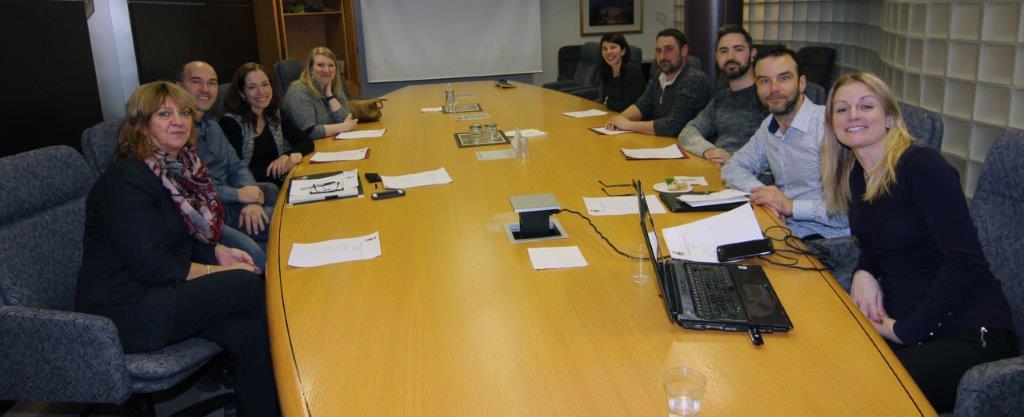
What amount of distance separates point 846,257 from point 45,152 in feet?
7.55

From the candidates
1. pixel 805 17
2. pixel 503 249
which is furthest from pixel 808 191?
pixel 805 17

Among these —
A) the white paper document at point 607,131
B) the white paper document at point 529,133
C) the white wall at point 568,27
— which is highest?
the white wall at point 568,27

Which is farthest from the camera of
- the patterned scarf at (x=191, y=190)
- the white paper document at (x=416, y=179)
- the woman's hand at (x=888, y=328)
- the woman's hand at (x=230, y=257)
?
the white paper document at (x=416, y=179)

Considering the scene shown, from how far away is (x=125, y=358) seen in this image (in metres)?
1.84

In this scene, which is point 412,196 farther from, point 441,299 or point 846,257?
→ point 846,257

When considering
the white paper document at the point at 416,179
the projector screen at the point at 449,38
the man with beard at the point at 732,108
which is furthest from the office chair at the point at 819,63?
the white paper document at the point at 416,179

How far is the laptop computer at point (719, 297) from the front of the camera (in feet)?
4.69

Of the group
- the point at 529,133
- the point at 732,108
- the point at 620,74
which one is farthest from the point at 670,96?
the point at 620,74

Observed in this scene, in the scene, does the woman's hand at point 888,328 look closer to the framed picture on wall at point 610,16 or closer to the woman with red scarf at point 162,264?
the woman with red scarf at point 162,264

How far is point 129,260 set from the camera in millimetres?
1927

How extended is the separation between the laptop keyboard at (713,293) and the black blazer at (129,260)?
1357mm

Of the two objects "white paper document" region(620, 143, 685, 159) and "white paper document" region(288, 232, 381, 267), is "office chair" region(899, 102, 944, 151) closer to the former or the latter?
"white paper document" region(620, 143, 685, 159)

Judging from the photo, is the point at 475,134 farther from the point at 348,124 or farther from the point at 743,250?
the point at 743,250

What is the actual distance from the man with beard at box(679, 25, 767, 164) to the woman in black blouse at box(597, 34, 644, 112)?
1.67 m
